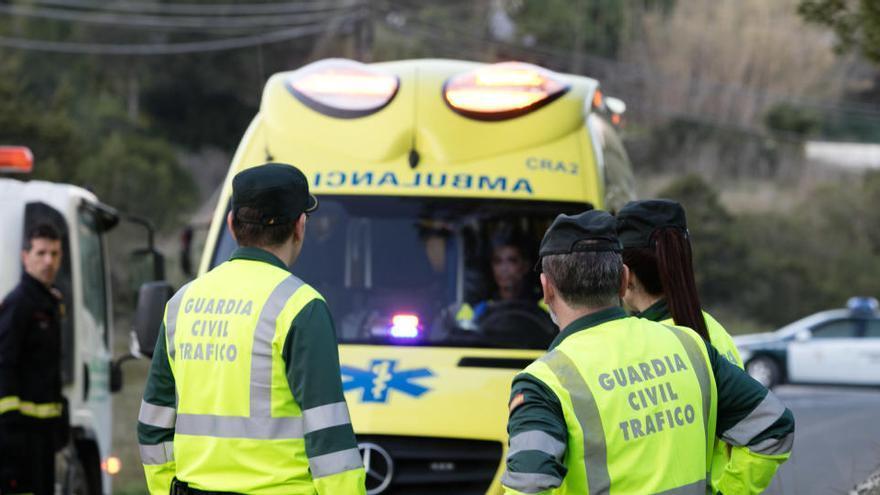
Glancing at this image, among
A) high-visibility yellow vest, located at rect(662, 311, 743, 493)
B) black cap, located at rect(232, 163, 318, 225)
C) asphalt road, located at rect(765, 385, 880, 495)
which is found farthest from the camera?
asphalt road, located at rect(765, 385, 880, 495)

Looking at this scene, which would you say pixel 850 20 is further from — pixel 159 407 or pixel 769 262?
pixel 769 262

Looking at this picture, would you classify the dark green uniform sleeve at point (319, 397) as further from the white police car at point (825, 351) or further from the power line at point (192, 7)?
the power line at point (192, 7)

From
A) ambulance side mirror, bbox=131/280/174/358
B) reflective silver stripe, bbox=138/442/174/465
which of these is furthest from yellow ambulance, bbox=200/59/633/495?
reflective silver stripe, bbox=138/442/174/465

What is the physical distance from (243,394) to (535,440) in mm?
1079

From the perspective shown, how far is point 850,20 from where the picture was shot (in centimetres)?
990

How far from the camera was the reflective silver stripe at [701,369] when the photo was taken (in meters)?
3.43

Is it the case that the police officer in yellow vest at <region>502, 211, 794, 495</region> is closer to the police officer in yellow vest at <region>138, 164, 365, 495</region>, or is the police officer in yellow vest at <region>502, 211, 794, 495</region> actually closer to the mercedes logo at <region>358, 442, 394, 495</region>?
the police officer in yellow vest at <region>138, 164, 365, 495</region>

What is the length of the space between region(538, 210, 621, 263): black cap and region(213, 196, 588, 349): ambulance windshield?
11.0 ft

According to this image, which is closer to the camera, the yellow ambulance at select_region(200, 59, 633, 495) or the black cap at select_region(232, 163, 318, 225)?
the black cap at select_region(232, 163, 318, 225)

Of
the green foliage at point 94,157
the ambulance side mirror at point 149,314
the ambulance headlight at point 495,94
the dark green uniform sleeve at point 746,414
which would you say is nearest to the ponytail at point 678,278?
the dark green uniform sleeve at point 746,414

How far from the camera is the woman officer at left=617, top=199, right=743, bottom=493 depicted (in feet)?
12.6

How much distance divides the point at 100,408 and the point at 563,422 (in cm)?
662

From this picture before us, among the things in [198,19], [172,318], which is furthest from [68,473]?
[198,19]

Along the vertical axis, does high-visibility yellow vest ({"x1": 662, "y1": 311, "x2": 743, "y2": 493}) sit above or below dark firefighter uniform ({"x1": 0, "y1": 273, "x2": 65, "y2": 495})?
above
